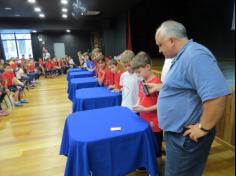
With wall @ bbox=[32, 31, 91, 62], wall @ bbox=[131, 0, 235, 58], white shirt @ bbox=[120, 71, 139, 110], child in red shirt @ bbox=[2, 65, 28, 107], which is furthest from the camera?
wall @ bbox=[32, 31, 91, 62]

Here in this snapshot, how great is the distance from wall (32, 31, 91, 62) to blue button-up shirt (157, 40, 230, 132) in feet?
45.3

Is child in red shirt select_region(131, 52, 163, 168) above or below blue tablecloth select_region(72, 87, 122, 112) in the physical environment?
above

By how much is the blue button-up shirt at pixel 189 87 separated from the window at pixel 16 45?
1391 centimetres

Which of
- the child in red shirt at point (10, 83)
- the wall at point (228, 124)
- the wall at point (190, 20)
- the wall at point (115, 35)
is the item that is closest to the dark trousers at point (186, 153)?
the wall at point (228, 124)

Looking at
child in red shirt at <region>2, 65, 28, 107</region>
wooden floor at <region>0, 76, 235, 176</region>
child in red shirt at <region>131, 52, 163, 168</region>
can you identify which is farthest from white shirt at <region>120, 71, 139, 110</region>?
child in red shirt at <region>2, 65, 28, 107</region>

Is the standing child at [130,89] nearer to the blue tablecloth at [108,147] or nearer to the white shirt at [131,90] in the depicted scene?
the white shirt at [131,90]

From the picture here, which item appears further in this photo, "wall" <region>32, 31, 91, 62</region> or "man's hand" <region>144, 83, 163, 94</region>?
"wall" <region>32, 31, 91, 62</region>

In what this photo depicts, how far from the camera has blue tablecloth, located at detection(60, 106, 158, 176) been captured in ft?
4.59

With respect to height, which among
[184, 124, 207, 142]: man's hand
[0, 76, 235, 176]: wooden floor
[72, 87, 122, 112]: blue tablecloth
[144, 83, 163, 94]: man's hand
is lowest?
[0, 76, 235, 176]: wooden floor

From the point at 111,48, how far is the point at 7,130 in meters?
8.01

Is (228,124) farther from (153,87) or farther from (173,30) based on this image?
(173,30)

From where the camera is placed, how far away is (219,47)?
32.6 ft

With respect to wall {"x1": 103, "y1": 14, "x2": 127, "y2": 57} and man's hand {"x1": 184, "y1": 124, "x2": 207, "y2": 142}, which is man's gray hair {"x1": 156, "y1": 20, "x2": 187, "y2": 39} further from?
wall {"x1": 103, "y1": 14, "x2": 127, "y2": 57}

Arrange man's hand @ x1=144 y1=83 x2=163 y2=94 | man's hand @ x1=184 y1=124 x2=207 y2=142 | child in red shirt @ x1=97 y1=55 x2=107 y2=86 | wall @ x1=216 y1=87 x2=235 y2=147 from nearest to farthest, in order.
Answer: man's hand @ x1=184 y1=124 x2=207 y2=142, man's hand @ x1=144 y1=83 x2=163 y2=94, wall @ x1=216 y1=87 x2=235 y2=147, child in red shirt @ x1=97 y1=55 x2=107 y2=86
